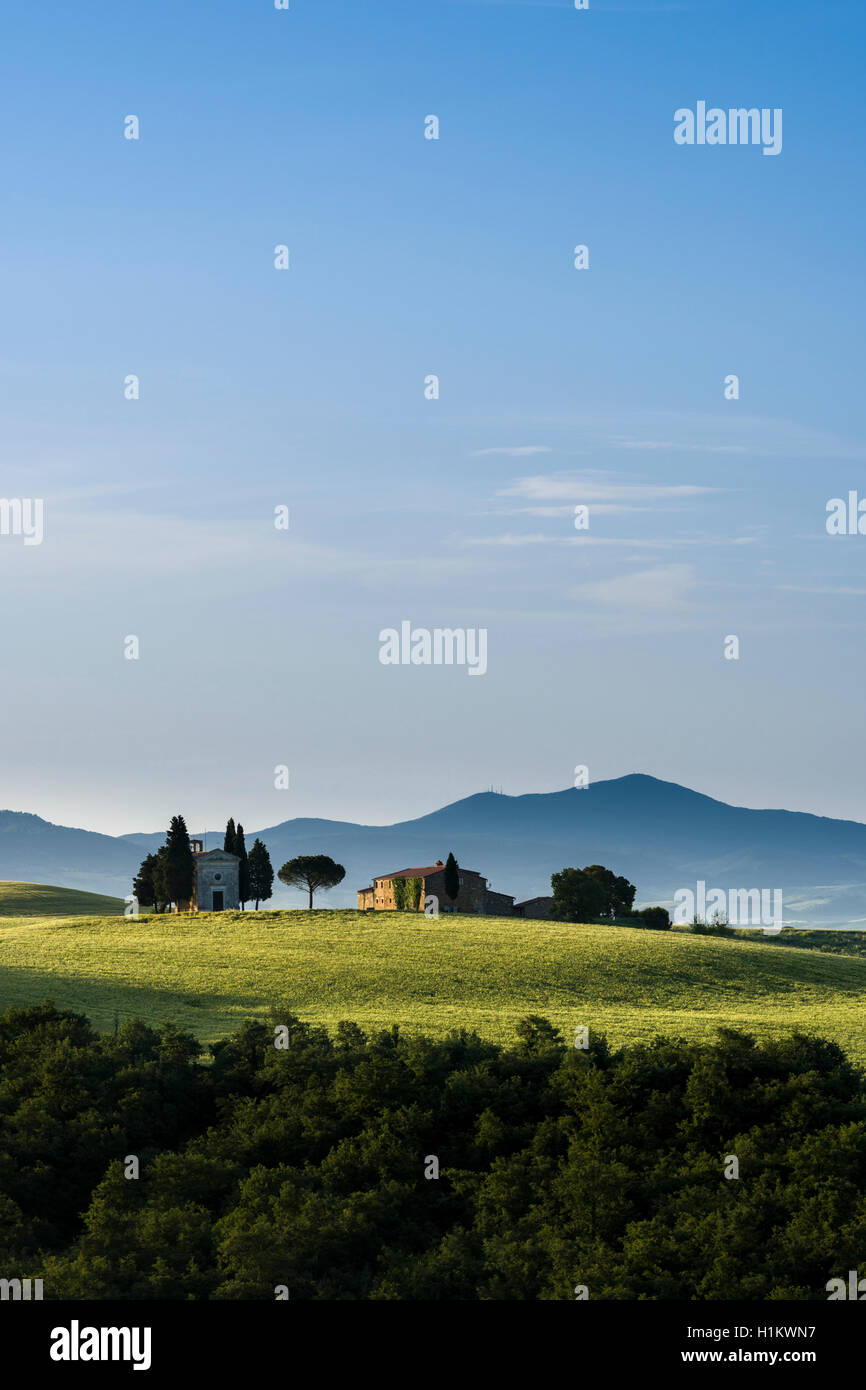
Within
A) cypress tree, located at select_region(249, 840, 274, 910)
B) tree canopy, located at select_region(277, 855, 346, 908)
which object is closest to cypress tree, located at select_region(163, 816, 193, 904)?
cypress tree, located at select_region(249, 840, 274, 910)

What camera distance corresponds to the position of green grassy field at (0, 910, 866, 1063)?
153 feet

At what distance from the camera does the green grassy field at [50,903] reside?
317ft

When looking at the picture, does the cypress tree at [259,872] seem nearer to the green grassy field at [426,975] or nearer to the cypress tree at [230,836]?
the cypress tree at [230,836]

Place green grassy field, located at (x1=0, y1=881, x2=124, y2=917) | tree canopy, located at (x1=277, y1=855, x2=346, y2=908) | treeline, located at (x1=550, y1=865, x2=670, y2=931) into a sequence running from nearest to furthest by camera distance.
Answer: treeline, located at (x1=550, y1=865, x2=670, y2=931) → tree canopy, located at (x1=277, y1=855, x2=346, y2=908) → green grassy field, located at (x1=0, y1=881, x2=124, y2=917)

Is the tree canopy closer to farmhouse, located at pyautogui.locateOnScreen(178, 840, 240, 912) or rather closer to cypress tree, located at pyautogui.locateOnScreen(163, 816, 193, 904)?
farmhouse, located at pyautogui.locateOnScreen(178, 840, 240, 912)

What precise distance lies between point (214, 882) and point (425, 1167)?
6480 centimetres

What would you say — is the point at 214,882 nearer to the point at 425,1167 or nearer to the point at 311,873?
the point at 311,873

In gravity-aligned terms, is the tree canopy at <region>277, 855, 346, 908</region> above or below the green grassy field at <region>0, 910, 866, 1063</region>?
above

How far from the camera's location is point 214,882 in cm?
8981

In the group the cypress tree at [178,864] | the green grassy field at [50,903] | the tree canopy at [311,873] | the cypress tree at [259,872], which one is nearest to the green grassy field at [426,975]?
the cypress tree at [178,864]

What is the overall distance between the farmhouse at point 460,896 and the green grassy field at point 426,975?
1063cm

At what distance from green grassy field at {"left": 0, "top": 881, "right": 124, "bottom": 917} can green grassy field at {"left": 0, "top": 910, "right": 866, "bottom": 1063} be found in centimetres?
1875
